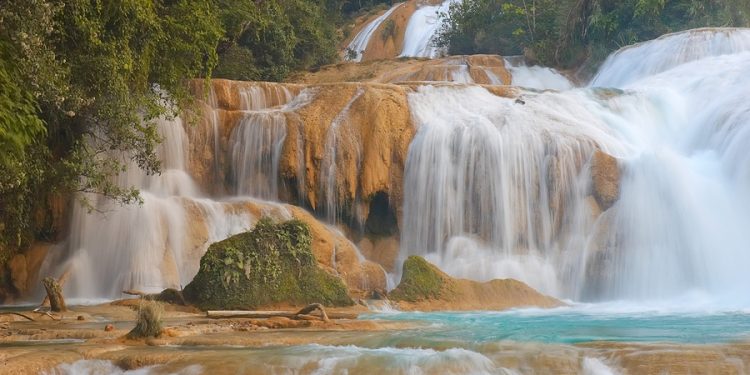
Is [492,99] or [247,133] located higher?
[492,99]

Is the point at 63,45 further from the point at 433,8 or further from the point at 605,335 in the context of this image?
the point at 433,8

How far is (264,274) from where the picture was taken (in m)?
16.4

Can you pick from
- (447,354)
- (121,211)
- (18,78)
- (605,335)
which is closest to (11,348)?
(18,78)

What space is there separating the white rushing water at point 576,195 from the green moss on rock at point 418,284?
2.95m

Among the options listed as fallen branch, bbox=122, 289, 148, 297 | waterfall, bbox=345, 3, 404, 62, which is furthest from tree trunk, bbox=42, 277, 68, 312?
waterfall, bbox=345, 3, 404, 62

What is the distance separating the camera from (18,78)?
12406 millimetres

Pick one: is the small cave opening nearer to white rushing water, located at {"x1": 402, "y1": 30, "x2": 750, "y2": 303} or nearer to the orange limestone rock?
white rushing water, located at {"x1": 402, "y1": 30, "x2": 750, "y2": 303}

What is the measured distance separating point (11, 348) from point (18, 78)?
4158mm

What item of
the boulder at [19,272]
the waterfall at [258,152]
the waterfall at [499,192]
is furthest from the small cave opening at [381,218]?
the boulder at [19,272]

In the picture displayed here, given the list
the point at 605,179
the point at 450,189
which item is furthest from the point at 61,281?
the point at 605,179

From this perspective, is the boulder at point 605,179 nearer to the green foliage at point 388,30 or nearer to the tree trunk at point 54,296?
the tree trunk at point 54,296

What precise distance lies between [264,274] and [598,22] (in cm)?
2520

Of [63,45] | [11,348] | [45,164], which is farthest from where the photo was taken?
[45,164]

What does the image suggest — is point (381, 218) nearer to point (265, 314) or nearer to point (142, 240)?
point (142, 240)
